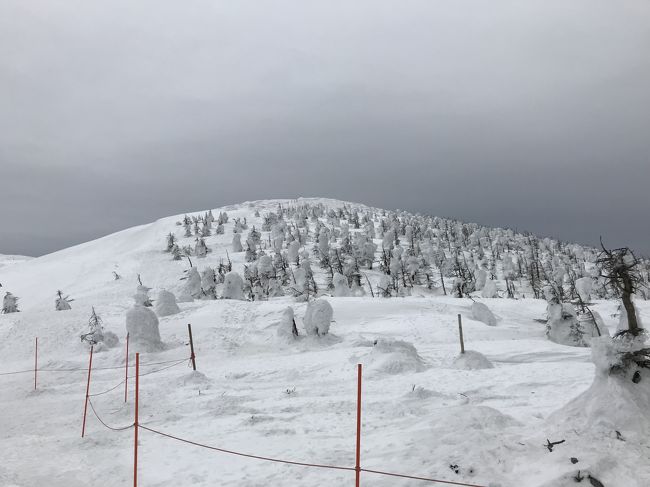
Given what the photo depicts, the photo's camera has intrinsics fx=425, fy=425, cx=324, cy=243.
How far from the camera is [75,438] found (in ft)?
39.3

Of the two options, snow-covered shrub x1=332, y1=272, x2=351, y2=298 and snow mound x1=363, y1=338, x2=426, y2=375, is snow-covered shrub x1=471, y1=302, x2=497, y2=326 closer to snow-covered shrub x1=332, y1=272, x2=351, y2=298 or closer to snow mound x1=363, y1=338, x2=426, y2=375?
snow mound x1=363, y1=338, x2=426, y2=375

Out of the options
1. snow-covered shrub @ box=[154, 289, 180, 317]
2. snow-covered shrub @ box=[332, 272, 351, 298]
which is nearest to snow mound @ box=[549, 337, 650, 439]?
snow-covered shrub @ box=[154, 289, 180, 317]

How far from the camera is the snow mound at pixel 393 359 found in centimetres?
1828

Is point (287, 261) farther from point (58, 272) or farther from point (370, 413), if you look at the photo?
point (370, 413)

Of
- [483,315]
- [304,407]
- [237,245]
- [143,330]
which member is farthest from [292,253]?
[304,407]

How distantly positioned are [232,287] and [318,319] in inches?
993

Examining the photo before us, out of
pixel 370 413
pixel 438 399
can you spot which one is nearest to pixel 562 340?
pixel 438 399

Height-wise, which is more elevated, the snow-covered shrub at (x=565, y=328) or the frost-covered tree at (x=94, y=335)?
the frost-covered tree at (x=94, y=335)

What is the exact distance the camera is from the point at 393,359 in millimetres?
18703

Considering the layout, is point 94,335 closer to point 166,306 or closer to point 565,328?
point 166,306

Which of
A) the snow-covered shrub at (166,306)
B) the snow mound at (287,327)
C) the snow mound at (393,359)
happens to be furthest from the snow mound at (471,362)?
the snow-covered shrub at (166,306)

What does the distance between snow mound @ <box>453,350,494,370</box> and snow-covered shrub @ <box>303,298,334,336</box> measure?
10833mm

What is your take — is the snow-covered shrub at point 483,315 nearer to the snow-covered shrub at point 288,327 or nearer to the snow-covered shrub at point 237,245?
the snow-covered shrub at point 288,327

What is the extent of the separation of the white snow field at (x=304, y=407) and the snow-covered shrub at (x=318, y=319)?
0.65 m
